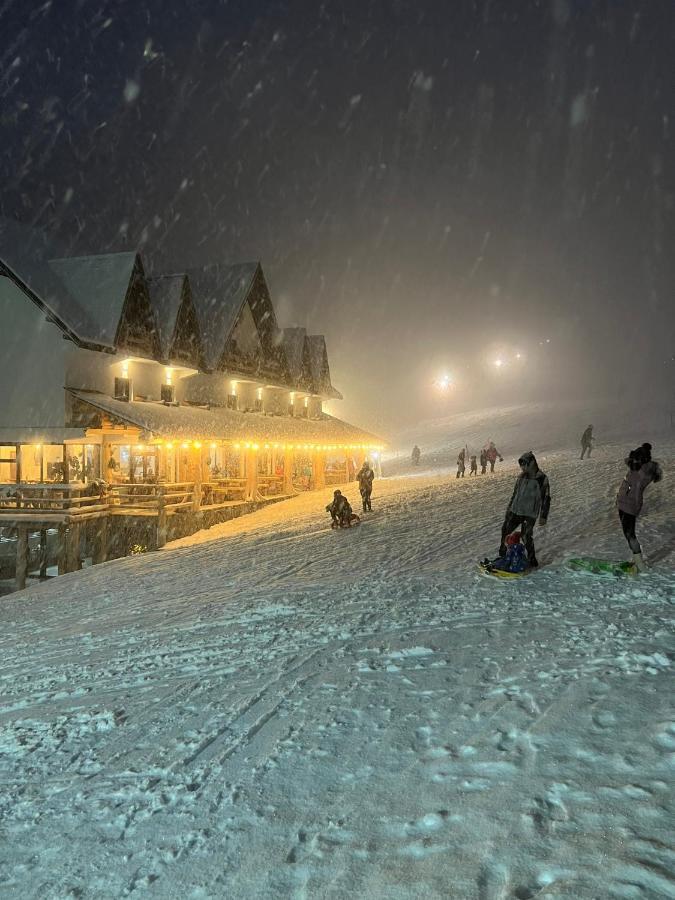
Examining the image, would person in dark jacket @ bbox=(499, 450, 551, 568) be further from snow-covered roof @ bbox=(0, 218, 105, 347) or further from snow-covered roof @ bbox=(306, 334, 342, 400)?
snow-covered roof @ bbox=(306, 334, 342, 400)

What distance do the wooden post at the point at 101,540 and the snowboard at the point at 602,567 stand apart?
16.5m

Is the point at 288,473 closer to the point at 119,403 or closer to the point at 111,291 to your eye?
the point at 119,403

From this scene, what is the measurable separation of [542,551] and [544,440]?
4564cm

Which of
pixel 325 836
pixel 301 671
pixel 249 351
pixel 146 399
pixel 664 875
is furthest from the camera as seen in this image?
pixel 249 351

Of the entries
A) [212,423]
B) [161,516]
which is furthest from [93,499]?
[212,423]

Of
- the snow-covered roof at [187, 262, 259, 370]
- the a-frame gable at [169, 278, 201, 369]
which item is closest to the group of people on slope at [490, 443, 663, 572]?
the a-frame gable at [169, 278, 201, 369]

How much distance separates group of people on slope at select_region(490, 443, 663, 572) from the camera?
8.51 metres

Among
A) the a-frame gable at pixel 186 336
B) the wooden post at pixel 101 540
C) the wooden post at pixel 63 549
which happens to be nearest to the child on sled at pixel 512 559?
the wooden post at pixel 63 549

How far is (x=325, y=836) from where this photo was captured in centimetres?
321

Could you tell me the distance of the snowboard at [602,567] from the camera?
8.45 metres

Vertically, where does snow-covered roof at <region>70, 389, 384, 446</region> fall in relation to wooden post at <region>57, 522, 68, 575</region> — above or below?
above

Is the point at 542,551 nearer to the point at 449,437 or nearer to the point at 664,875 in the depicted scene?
the point at 664,875

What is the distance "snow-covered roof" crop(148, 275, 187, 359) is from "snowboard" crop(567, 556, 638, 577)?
20033 mm

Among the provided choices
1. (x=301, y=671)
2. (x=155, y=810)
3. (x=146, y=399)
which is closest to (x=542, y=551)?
(x=301, y=671)
